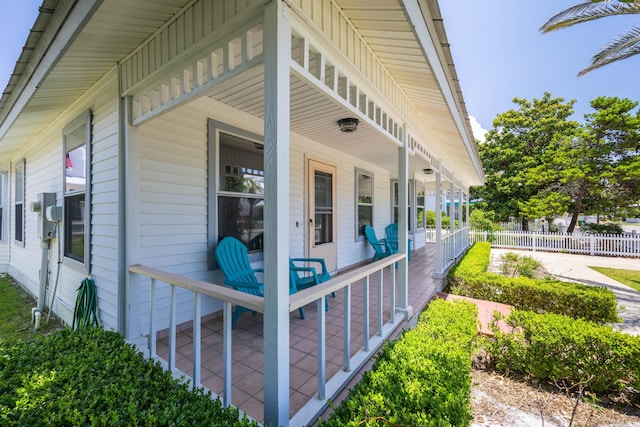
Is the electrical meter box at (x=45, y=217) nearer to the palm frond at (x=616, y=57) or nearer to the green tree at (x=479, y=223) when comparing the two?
the palm frond at (x=616, y=57)

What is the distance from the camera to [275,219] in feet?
4.58

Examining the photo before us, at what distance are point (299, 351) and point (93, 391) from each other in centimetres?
152

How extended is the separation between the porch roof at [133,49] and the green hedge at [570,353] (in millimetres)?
2580

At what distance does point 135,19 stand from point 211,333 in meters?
2.82

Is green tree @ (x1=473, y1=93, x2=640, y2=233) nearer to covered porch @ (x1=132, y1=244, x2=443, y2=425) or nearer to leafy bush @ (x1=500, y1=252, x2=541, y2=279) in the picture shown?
leafy bush @ (x1=500, y1=252, x2=541, y2=279)

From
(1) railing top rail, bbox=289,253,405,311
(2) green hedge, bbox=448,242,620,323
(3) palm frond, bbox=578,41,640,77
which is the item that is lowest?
(2) green hedge, bbox=448,242,620,323

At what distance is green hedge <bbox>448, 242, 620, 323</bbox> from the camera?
3.93 metres

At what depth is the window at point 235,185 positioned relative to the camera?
318 cm

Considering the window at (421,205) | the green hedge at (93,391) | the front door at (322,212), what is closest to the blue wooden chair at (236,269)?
the green hedge at (93,391)

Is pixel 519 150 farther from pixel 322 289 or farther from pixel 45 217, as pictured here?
pixel 45 217

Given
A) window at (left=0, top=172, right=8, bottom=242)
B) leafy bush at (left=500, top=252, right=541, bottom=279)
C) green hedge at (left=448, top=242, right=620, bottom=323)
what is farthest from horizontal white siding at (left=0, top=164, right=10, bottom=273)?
leafy bush at (left=500, top=252, right=541, bottom=279)

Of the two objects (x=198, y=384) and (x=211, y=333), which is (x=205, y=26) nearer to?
(x=198, y=384)

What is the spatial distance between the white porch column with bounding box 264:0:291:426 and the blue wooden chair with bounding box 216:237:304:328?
4.77 feet

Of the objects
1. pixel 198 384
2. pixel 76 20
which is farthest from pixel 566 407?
pixel 76 20
